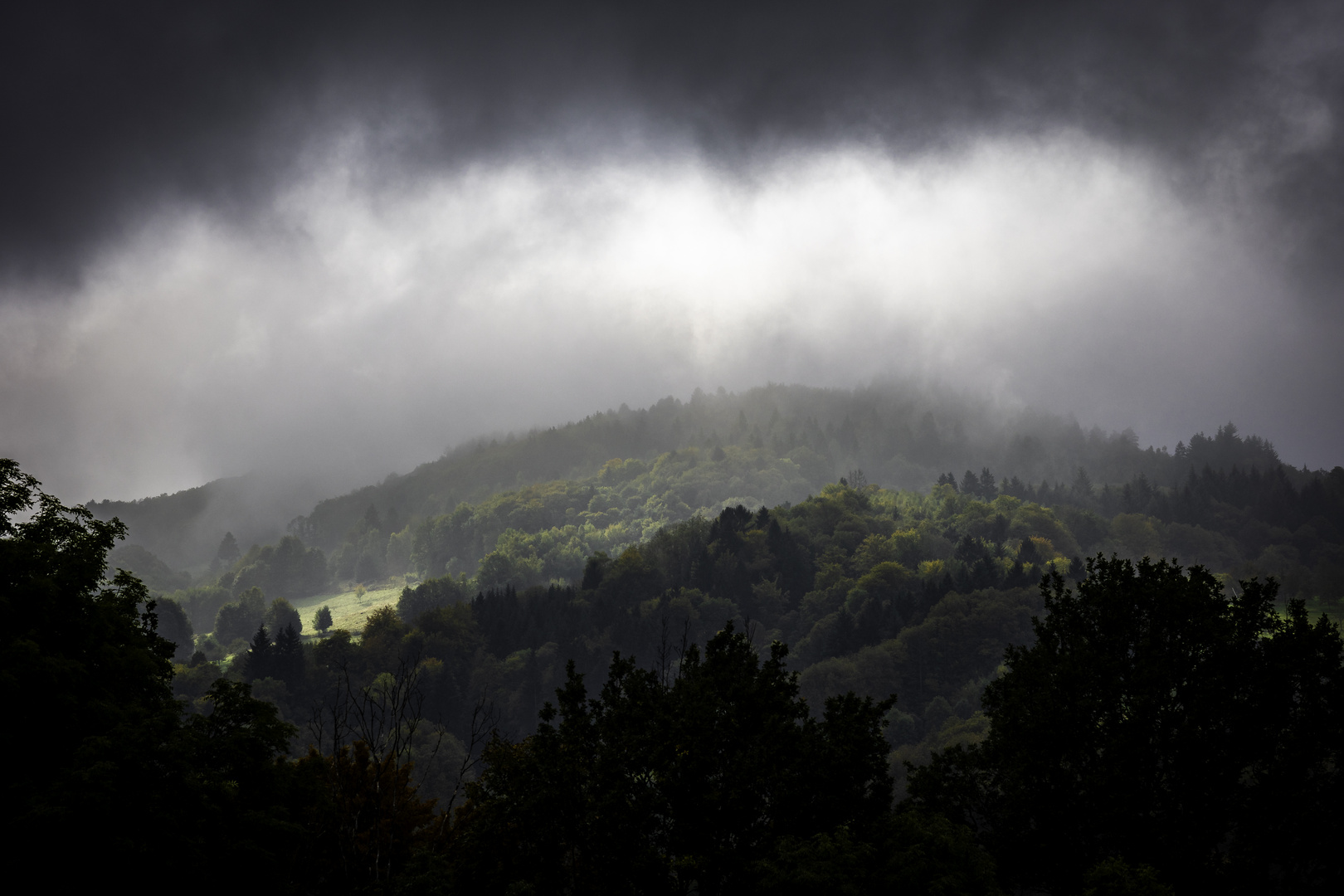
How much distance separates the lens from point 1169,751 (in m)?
29.0

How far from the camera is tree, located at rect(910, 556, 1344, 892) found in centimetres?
2662

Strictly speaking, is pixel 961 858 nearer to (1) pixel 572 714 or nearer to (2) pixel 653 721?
(2) pixel 653 721

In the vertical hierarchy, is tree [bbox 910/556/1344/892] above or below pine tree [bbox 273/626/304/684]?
below

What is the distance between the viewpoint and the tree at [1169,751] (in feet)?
87.4

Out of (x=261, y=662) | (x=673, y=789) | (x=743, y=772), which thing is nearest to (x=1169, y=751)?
(x=743, y=772)

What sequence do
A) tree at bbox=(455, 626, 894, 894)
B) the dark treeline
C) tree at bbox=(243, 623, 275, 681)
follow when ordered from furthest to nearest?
tree at bbox=(243, 623, 275, 681) < tree at bbox=(455, 626, 894, 894) < the dark treeline

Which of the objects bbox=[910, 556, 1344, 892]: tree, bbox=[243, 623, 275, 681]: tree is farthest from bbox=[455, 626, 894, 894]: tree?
bbox=[243, 623, 275, 681]: tree

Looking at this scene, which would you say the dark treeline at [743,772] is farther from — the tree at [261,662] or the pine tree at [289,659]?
the tree at [261,662]

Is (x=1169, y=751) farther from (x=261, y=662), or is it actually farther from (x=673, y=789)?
(x=261, y=662)

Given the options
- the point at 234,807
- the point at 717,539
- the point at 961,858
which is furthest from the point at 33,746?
the point at 717,539

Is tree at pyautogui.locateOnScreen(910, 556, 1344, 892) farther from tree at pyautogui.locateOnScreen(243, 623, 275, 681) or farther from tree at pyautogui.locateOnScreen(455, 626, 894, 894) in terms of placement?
tree at pyautogui.locateOnScreen(243, 623, 275, 681)

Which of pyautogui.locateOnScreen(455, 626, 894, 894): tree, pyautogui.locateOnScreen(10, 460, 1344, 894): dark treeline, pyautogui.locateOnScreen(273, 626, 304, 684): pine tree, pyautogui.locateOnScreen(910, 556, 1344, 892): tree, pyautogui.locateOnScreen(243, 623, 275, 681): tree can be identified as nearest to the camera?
pyautogui.locateOnScreen(10, 460, 1344, 894): dark treeline

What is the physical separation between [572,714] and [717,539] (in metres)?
169

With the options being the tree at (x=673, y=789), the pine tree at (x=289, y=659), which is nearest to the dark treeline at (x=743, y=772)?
the tree at (x=673, y=789)
